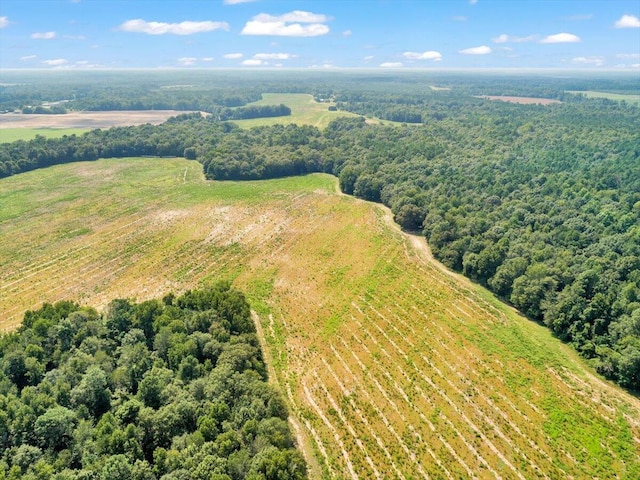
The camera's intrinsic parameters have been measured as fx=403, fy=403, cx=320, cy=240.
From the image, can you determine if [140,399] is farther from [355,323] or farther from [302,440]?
[355,323]

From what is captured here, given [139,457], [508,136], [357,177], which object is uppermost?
[508,136]

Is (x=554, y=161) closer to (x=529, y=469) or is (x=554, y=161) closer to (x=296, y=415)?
(x=529, y=469)

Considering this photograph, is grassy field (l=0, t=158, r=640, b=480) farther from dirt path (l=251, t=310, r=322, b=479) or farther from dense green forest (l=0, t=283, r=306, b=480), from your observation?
dense green forest (l=0, t=283, r=306, b=480)

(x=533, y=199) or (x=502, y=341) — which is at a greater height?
(x=533, y=199)

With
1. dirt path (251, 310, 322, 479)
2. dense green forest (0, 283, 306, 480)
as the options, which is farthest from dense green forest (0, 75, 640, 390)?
dense green forest (0, 283, 306, 480)

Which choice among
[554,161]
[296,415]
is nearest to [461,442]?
A: [296,415]

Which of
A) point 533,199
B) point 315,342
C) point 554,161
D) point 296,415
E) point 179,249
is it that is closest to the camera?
point 296,415

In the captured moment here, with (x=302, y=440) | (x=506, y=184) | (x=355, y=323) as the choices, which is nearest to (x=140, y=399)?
(x=302, y=440)
